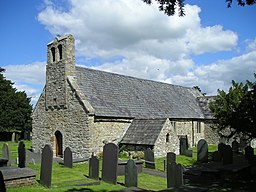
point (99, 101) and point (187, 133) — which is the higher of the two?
point (99, 101)

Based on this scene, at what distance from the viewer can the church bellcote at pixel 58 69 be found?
22.9 metres

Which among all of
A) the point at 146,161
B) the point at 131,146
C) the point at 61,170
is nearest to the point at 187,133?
the point at 131,146

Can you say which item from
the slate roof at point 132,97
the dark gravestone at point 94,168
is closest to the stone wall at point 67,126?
the slate roof at point 132,97

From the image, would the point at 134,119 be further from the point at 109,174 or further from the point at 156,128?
the point at 109,174

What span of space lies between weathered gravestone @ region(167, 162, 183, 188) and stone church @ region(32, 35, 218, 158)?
8.26 metres

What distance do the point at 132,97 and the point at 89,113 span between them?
7542 millimetres

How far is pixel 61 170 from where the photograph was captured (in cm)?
1673

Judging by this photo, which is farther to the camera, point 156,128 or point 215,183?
point 156,128

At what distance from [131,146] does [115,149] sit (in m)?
9.13

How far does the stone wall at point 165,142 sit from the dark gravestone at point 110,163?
311 inches

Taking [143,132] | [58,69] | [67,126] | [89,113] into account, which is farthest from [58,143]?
[143,132]

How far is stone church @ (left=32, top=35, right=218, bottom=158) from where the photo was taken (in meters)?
21.4

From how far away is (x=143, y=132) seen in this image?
22.4 m

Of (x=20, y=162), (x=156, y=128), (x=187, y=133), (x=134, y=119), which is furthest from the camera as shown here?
(x=187, y=133)
